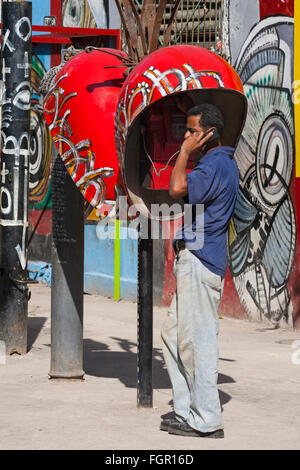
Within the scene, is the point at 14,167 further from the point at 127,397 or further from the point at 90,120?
the point at 127,397

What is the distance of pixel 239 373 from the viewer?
8.23m

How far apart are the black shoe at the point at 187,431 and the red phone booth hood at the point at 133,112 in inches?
59.1

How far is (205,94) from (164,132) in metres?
0.40

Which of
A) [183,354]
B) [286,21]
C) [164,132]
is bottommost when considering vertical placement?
[183,354]

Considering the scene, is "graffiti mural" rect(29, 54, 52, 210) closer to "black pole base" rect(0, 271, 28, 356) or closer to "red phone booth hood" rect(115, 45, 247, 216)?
"black pole base" rect(0, 271, 28, 356)

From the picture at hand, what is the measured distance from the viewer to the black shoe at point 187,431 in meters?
5.73

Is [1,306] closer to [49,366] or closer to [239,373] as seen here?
[49,366]

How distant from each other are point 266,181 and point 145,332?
5.06m

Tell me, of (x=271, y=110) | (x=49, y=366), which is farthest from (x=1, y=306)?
(x=271, y=110)

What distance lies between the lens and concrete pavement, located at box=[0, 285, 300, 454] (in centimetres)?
568

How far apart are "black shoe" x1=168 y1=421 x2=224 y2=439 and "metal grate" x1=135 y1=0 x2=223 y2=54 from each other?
7.42 m

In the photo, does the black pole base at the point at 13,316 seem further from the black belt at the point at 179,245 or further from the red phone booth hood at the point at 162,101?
the black belt at the point at 179,245

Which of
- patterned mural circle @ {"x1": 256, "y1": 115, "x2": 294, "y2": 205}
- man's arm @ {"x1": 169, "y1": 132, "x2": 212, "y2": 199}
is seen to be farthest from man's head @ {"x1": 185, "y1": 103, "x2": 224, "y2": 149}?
patterned mural circle @ {"x1": 256, "y1": 115, "x2": 294, "y2": 205}

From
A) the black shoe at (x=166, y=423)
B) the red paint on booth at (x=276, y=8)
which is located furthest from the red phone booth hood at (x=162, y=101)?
the red paint on booth at (x=276, y=8)
